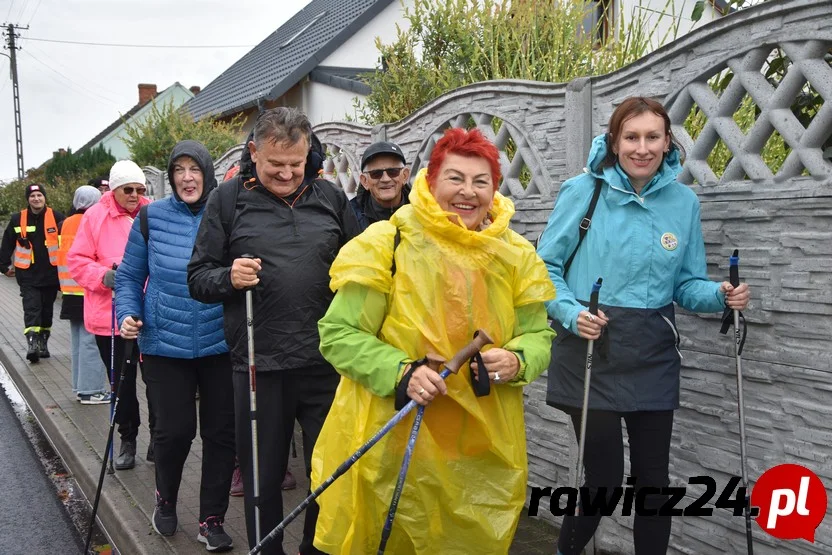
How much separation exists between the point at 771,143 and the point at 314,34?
20.1 meters

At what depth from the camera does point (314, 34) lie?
23688 mm

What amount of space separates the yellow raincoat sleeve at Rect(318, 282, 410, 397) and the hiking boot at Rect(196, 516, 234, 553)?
2.03 metres

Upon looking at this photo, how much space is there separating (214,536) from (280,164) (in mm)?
2028

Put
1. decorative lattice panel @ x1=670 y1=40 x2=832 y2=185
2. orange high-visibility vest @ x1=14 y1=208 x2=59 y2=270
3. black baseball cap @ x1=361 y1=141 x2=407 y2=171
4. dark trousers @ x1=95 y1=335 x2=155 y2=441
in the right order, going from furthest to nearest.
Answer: orange high-visibility vest @ x1=14 y1=208 x2=59 y2=270
dark trousers @ x1=95 y1=335 x2=155 y2=441
black baseball cap @ x1=361 y1=141 x2=407 y2=171
decorative lattice panel @ x1=670 y1=40 x2=832 y2=185

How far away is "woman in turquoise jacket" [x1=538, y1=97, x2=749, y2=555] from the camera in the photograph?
3.39 m

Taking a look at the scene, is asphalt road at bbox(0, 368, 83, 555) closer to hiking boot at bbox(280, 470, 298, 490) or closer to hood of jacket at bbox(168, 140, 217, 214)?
hiking boot at bbox(280, 470, 298, 490)

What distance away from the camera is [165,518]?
481 cm

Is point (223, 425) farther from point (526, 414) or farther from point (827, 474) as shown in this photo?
point (827, 474)

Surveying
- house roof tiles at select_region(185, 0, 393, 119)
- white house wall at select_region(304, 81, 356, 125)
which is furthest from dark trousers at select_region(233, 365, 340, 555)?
white house wall at select_region(304, 81, 356, 125)

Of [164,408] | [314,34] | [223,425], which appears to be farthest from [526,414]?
[314,34]

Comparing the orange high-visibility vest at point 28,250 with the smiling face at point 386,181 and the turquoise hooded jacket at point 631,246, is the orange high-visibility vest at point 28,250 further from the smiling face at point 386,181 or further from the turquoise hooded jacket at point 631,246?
the turquoise hooded jacket at point 631,246

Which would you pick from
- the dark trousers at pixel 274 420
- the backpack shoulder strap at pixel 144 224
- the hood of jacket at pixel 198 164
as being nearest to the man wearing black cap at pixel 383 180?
the hood of jacket at pixel 198 164

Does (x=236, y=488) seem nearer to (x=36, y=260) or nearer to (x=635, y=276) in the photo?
(x=635, y=276)

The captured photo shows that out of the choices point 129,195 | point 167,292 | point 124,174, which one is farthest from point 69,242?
point 167,292
